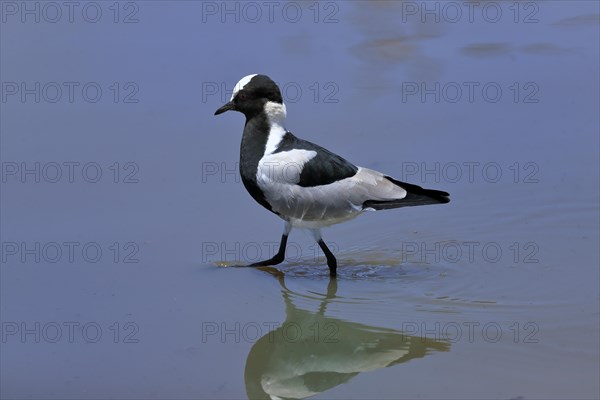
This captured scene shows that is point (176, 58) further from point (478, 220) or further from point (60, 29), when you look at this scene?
point (478, 220)

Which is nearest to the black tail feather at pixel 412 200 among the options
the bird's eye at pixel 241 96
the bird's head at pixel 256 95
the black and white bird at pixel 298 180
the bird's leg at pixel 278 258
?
the black and white bird at pixel 298 180

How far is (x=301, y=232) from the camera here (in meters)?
9.19

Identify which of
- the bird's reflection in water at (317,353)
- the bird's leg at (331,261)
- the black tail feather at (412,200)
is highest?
the black tail feather at (412,200)

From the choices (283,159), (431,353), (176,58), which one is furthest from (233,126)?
(431,353)

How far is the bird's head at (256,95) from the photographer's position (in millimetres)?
8367

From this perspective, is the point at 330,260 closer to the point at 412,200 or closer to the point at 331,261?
the point at 331,261

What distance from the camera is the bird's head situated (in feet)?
27.5

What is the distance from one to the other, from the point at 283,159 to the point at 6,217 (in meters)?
2.16

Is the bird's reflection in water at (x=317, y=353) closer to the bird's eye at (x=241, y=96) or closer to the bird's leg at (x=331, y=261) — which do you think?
the bird's leg at (x=331, y=261)

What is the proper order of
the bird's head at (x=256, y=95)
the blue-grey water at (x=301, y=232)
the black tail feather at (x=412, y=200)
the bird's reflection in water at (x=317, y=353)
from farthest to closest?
the bird's head at (x=256, y=95), the black tail feather at (x=412, y=200), the blue-grey water at (x=301, y=232), the bird's reflection in water at (x=317, y=353)

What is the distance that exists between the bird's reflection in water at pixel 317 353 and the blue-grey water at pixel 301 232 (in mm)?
17

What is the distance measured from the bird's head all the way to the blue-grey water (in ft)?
3.07

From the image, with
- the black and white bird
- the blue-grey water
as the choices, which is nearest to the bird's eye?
the black and white bird

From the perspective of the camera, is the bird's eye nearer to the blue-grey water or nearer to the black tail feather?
the blue-grey water
